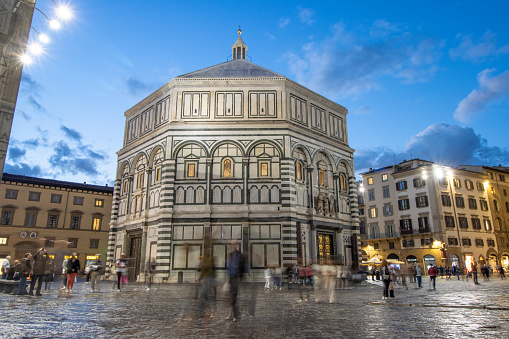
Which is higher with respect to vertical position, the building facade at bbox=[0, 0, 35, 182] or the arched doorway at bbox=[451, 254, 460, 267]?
the building facade at bbox=[0, 0, 35, 182]

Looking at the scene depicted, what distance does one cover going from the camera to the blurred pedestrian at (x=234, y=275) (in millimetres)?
7722

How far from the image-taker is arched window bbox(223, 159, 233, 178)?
81.6ft

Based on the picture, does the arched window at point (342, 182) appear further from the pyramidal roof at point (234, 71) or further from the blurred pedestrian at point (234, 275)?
the blurred pedestrian at point (234, 275)

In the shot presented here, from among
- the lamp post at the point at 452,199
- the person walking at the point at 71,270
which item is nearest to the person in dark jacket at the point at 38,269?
the person walking at the point at 71,270

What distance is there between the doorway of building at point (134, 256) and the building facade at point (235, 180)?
8 cm

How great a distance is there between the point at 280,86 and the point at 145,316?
2096 cm

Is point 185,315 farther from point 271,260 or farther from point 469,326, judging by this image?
point 271,260

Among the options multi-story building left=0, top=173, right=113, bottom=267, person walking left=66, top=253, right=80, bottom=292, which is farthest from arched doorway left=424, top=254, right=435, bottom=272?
person walking left=66, top=253, right=80, bottom=292

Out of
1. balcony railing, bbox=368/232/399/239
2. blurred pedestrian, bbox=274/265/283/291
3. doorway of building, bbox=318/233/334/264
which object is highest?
balcony railing, bbox=368/232/399/239

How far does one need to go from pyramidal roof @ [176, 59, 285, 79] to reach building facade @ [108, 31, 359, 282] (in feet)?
0.50

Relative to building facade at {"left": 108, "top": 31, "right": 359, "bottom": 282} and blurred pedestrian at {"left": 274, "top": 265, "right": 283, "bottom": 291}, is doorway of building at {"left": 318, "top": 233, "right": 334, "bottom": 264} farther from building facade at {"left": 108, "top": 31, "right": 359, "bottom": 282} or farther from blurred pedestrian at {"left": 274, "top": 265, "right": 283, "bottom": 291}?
blurred pedestrian at {"left": 274, "top": 265, "right": 283, "bottom": 291}

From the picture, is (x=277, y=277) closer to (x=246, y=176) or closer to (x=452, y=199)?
(x=246, y=176)

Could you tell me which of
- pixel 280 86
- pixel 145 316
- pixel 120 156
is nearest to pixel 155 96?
pixel 120 156

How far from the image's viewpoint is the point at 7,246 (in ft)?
129
